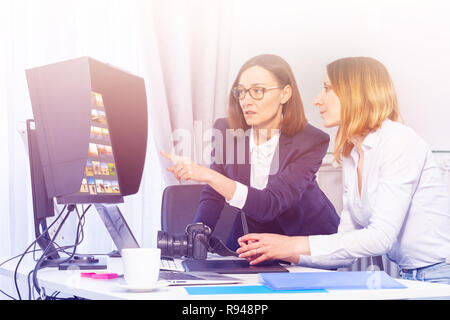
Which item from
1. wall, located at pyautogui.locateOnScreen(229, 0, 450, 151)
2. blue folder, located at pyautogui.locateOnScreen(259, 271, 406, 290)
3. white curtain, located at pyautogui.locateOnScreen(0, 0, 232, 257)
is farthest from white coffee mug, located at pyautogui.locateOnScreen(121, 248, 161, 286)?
wall, located at pyautogui.locateOnScreen(229, 0, 450, 151)

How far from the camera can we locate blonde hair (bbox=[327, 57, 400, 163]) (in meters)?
1.30

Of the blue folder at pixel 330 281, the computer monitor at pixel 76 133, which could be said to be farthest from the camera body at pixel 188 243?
the blue folder at pixel 330 281

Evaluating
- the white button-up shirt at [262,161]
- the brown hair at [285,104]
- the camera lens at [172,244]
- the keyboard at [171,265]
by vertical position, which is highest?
the brown hair at [285,104]

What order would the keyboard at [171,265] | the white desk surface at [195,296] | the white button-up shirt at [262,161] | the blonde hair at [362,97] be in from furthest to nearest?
the white button-up shirt at [262,161] < the blonde hair at [362,97] < the keyboard at [171,265] < the white desk surface at [195,296]

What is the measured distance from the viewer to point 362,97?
4.31ft

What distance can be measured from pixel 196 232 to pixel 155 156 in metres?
0.96

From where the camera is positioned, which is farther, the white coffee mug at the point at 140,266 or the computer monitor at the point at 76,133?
the computer monitor at the point at 76,133

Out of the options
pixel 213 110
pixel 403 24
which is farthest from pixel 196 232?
pixel 403 24

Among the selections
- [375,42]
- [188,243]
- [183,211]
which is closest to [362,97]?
[188,243]

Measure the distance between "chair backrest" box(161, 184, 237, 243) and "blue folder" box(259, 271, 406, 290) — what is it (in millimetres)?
774

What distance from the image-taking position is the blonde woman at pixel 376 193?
1.13m

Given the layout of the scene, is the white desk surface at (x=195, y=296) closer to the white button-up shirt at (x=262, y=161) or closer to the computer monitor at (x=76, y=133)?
the computer monitor at (x=76, y=133)

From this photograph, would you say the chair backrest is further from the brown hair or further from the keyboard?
the keyboard
